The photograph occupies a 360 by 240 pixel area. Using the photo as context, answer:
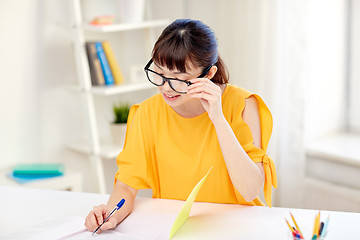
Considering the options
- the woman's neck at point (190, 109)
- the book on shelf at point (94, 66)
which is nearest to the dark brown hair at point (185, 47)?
the woman's neck at point (190, 109)

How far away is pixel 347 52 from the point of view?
9.31ft

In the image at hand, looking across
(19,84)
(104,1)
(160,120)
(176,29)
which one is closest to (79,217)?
(160,120)

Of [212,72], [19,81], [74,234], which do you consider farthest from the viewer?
[19,81]

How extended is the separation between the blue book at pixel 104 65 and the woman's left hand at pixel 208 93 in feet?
4.58

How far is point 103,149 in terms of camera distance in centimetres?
274

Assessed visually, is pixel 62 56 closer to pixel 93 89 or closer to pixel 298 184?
pixel 93 89

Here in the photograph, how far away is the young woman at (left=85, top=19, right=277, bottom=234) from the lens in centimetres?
139

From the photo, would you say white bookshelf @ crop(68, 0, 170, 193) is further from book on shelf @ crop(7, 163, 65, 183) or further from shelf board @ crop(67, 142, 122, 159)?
book on shelf @ crop(7, 163, 65, 183)

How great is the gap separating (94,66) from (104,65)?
0.05 m

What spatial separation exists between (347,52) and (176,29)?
1688 millimetres

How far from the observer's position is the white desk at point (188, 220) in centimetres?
122

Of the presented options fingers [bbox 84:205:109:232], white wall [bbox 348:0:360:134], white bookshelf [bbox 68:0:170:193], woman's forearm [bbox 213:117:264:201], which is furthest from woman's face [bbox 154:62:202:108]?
white wall [bbox 348:0:360:134]

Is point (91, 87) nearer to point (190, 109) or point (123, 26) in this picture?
point (123, 26)

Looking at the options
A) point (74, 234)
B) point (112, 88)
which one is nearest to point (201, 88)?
point (74, 234)
